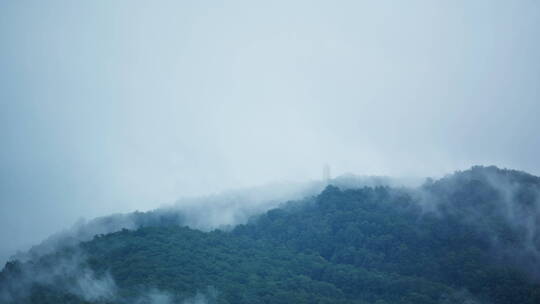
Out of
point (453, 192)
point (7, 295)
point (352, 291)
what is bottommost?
point (352, 291)

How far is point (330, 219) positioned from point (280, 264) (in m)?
11.2

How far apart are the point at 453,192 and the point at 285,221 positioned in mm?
19671

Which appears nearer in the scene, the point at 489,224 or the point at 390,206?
the point at 489,224

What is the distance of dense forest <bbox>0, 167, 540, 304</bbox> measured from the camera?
41.1m

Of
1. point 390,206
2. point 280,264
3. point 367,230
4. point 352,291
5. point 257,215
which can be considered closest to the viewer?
point 352,291

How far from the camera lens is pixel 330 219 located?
2282 inches

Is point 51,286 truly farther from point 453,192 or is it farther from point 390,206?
point 453,192

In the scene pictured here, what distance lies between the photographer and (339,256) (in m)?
52.3

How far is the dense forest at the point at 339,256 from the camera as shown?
41094 mm

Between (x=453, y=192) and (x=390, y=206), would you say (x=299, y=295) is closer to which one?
(x=390, y=206)

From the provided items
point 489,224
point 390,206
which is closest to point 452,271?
point 489,224

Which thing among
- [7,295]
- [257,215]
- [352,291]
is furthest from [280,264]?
Answer: [7,295]

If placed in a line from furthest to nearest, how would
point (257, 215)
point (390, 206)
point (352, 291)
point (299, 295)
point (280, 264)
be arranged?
point (257, 215) < point (390, 206) < point (280, 264) < point (352, 291) < point (299, 295)

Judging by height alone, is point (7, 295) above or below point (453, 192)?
below
